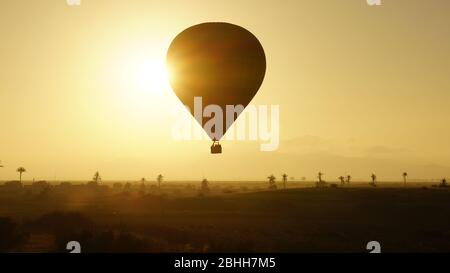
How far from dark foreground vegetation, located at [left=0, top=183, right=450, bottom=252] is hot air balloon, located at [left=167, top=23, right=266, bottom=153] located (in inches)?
668

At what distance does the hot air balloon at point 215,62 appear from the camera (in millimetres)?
34375

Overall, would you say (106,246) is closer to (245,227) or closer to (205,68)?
(205,68)

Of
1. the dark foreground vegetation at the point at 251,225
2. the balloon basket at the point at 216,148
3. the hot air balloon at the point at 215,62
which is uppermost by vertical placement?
the hot air balloon at the point at 215,62

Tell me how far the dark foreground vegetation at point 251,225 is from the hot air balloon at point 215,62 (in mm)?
16979

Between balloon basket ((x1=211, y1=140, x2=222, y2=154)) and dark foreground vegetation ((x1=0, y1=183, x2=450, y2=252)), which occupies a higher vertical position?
balloon basket ((x1=211, y1=140, x2=222, y2=154))

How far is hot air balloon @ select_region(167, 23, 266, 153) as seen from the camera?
34.4m

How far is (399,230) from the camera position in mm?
72062

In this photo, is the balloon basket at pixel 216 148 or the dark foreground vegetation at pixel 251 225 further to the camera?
the dark foreground vegetation at pixel 251 225

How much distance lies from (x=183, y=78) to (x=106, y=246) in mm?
21626

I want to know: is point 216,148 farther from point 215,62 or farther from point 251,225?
point 251,225

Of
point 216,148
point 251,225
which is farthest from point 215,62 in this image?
point 251,225

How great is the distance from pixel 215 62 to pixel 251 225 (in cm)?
4579
